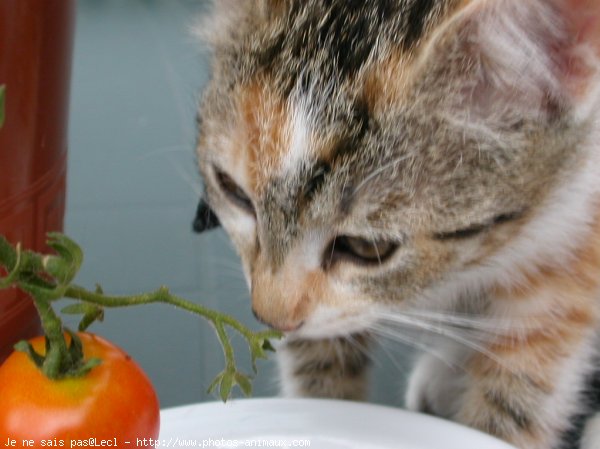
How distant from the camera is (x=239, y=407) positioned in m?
0.71

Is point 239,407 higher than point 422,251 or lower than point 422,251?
lower

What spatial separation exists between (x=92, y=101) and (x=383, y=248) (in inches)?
45.5

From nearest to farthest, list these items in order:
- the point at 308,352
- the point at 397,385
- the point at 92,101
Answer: the point at 308,352
the point at 397,385
the point at 92,101

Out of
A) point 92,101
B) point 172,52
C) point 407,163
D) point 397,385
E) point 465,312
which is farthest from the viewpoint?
point 172,52

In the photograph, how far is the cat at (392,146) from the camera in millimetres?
609

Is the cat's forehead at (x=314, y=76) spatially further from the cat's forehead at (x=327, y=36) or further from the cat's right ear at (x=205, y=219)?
the cat's right ear at (x=205, y=219)

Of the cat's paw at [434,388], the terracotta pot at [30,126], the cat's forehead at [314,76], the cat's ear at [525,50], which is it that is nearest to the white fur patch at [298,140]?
the cat's forehead at [314,76]

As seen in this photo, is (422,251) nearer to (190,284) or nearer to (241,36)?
(241,36)

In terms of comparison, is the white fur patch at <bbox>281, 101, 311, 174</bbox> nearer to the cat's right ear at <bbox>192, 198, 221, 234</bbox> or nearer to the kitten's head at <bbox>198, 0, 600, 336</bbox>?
the kitten's head at <bbox>198, 0, 600, 336</bbox>

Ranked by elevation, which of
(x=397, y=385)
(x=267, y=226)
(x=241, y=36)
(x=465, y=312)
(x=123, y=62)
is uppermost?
(x=241, y=36)

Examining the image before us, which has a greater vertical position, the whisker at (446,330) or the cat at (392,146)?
the cat at (392,146)

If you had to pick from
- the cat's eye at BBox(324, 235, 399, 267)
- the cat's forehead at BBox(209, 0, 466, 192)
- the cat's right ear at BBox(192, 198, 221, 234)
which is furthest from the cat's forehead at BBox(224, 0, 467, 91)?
the cat's right ear at BBox(192, 198, 221, 234)

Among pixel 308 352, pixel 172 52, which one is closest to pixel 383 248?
pixel 308 352

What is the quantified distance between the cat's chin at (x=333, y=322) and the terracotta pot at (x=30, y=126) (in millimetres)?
235
